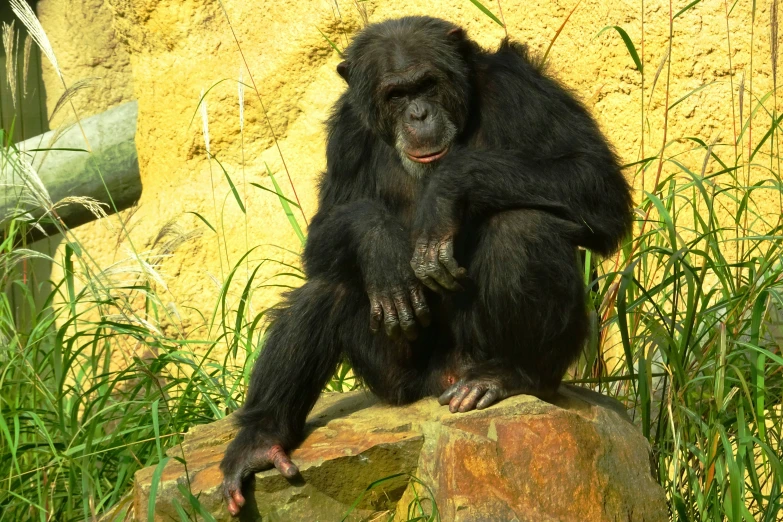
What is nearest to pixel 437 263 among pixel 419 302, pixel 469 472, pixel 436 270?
pixel 436 270

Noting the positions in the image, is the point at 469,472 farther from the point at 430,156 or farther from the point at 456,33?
the point at 456,33

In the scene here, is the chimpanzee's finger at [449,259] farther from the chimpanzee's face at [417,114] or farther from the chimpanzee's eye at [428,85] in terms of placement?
the chimpanzee's eye at [428,85]

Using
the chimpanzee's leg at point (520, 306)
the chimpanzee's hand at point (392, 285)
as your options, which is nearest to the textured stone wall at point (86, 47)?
the chimpanzee's hand at point (392, 285)

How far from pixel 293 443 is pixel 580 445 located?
3.47 ft

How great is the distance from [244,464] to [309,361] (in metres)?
0.46

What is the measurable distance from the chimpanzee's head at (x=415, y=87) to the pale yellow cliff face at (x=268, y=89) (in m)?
1.83

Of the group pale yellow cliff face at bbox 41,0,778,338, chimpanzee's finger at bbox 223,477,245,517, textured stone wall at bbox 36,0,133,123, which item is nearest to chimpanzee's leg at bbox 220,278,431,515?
chimpanzee's finger at bbox 223,477,245,517

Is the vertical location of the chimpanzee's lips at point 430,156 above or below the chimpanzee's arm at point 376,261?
above

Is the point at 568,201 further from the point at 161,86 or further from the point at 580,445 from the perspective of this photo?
the point at 161,86

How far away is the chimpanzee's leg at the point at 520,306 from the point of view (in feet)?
11.5

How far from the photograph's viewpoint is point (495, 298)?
3.55 metres

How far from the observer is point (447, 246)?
3.53m

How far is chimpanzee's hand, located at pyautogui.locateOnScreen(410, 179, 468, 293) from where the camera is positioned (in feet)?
11.6

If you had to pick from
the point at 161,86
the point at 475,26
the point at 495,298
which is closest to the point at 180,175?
the point at 161,86
